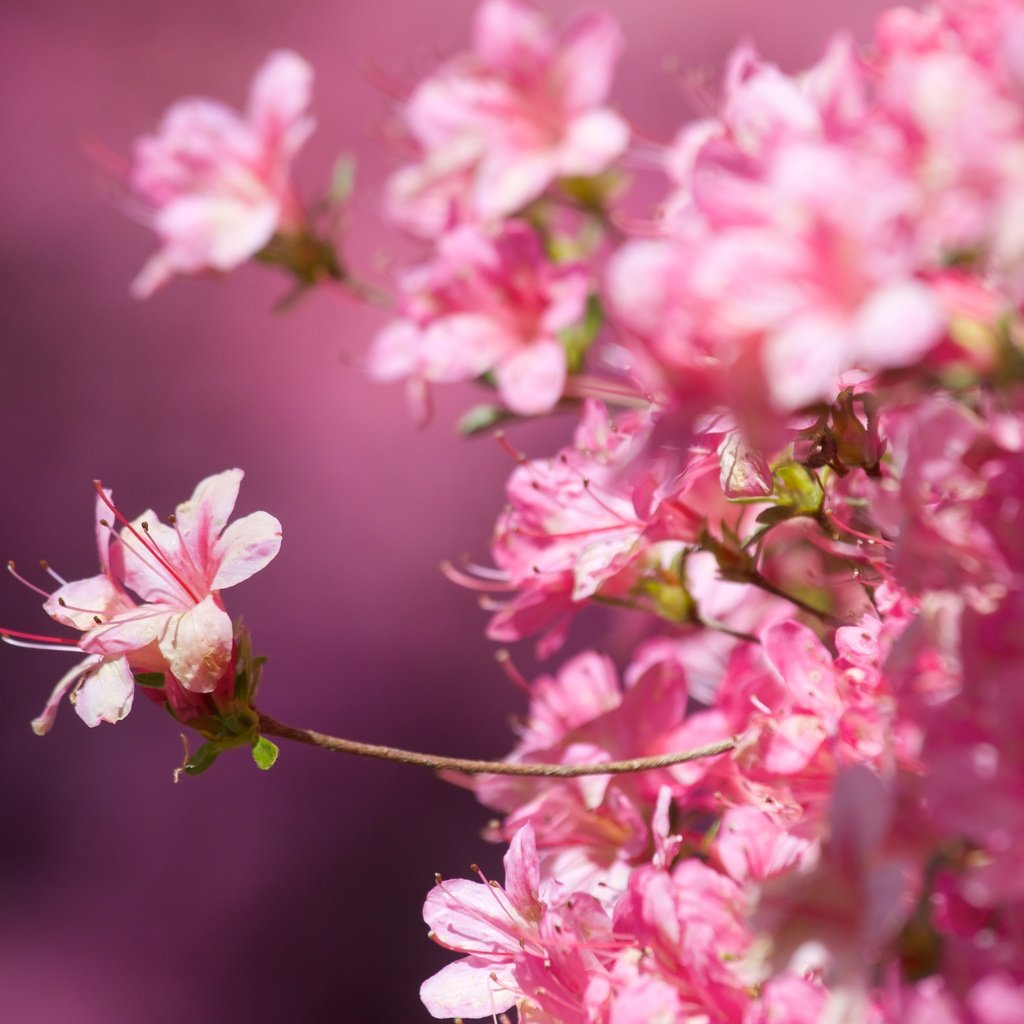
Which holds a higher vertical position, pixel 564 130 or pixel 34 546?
pixel 564 130

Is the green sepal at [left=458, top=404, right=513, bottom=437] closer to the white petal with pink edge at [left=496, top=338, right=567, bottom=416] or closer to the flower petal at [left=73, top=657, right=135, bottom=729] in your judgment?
the white petal with pink edge at [left=496, top=338, right=567, bottom=416]

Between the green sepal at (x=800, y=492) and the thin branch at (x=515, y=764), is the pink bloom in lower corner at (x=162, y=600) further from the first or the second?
the green sepal at (x=800, y=492)

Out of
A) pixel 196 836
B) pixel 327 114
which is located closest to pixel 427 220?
pixel 196 836

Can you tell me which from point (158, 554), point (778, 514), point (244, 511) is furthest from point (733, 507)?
point (244, 511)

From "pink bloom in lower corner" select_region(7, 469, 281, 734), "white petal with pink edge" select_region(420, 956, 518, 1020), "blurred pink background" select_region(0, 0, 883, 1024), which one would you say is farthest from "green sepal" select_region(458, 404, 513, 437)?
"blurred pink background" select_region(0, 0, 883, 1024)

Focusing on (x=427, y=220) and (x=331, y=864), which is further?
(x=331, y=864)

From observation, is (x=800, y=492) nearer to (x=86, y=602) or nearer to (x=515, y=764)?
(x=515, y=764)

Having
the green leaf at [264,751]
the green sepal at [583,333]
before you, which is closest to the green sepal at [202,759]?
the green leaf at [264,751]

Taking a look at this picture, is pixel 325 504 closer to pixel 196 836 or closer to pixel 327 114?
pixel 196 836
